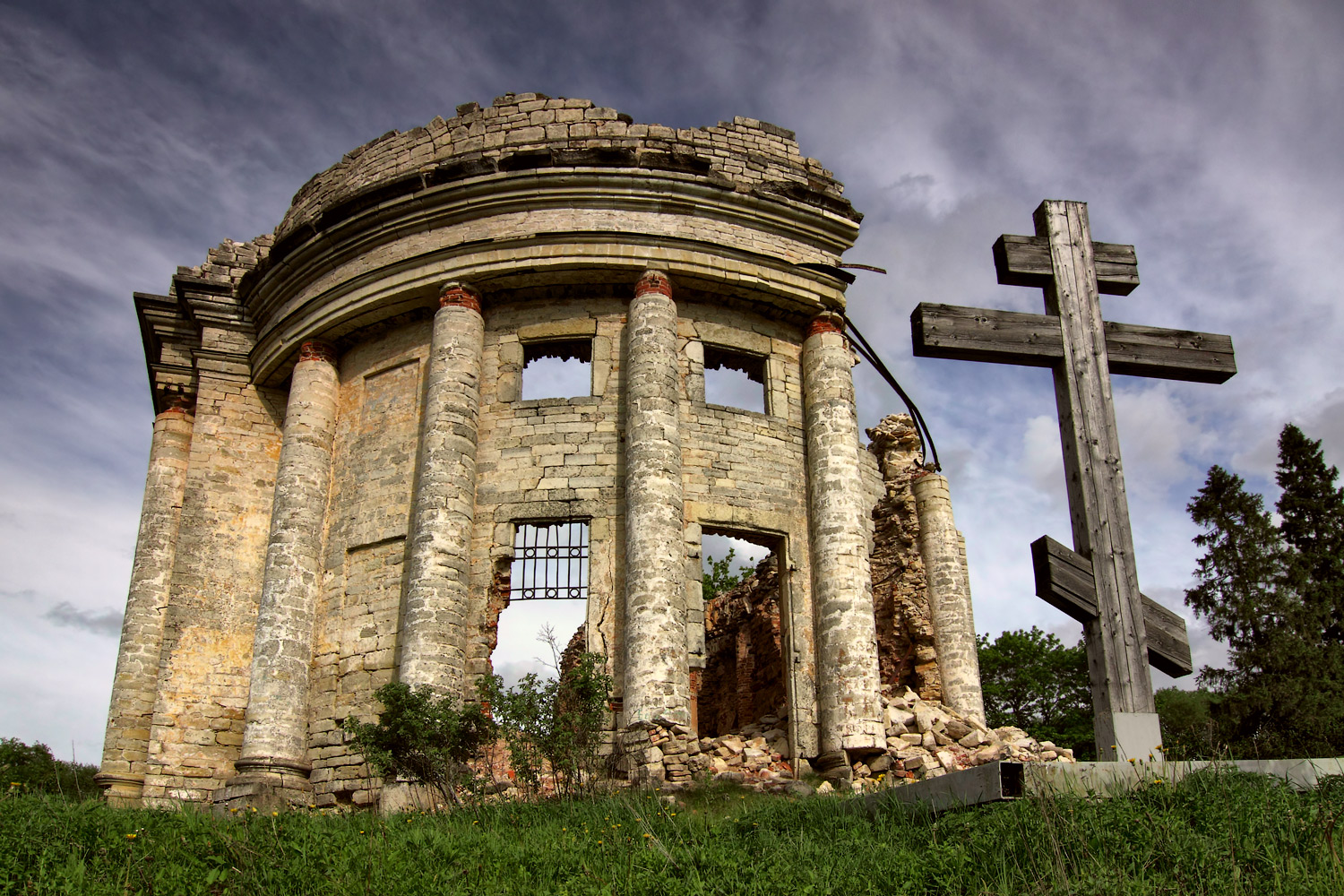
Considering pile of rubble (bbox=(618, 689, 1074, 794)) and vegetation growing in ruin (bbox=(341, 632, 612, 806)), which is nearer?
vegetation growing in ruin (bbox=(341, 632, 612, 806))

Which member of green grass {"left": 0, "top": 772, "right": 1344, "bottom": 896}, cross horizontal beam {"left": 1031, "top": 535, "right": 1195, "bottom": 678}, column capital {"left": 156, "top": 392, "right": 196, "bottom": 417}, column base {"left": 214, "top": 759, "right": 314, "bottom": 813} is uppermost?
column capital {"left": 156, "top": 392, "right": 196, "bottom": 417}

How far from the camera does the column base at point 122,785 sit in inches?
534

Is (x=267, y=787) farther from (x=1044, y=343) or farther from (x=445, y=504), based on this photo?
(x=1044, y=343)

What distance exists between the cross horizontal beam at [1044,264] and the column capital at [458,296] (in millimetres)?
9055

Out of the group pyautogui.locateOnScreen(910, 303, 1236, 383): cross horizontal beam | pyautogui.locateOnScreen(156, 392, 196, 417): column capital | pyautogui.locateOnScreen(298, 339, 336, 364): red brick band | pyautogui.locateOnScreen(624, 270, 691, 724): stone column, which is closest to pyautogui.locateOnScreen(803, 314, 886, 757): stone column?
pyautogui.locateOnScreen(624, 270, 691, 724): stone column

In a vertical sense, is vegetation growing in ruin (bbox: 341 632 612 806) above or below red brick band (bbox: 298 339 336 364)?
below

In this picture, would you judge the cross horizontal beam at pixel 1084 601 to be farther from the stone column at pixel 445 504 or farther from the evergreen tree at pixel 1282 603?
the evergreen tree at pixel 1282 603

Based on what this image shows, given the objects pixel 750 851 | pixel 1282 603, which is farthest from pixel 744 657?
pixel 1282 603

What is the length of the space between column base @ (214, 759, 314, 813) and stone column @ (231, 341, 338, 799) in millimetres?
14

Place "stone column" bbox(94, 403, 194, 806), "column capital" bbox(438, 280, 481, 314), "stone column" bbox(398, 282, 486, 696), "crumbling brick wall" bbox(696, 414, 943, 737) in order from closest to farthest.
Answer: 1. "stone column" bbox(398, 282, 486, 696)
2. "column capital" bbox(438, 280, 481, 314)
3. "stone column" bbox(94, 403, 194, 806)
4. "crumbling brick wall" bbox(696, 414, 943, 737)

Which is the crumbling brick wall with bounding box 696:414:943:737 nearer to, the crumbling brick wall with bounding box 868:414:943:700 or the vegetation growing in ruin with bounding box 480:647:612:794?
the crumbling brick wall with bounding box 868:414:943:700

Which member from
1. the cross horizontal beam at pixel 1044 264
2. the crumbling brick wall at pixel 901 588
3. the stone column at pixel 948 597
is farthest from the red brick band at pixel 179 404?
the cross horizontal beam at pixel 1044 264

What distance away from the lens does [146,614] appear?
48.4ft

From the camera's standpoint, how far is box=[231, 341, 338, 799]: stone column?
12.3m
